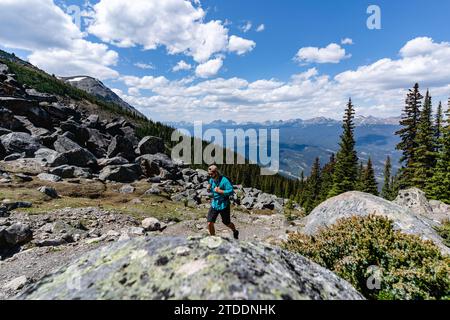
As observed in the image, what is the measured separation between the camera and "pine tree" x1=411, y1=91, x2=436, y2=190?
109 ft

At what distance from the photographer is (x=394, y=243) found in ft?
21.0

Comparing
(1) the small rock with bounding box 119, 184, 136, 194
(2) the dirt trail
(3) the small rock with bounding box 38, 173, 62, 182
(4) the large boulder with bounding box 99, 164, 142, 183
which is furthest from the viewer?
(4) the large boulder with bounding box 99, 164, 142, 183

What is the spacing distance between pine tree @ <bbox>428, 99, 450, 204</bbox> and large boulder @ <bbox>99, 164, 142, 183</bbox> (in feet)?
121

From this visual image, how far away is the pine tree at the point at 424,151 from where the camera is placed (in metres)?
33.1

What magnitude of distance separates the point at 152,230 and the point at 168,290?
536 inches

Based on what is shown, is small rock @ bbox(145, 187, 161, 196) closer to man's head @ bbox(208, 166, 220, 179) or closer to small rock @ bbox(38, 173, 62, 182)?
small rock @ bbox(38, 173, 62, 182)

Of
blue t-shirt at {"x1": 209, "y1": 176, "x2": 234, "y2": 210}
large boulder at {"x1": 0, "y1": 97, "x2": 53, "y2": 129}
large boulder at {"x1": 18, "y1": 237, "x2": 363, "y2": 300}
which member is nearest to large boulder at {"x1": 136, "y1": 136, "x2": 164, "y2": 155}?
large boulder at {"x1": 0, "y1": 97, "x2": 53, "y2": 129}

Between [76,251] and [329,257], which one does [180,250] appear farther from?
[76,251]

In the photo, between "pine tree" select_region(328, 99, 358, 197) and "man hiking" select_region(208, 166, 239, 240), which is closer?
"man hiking" select_region(208, 166, 239, 240)

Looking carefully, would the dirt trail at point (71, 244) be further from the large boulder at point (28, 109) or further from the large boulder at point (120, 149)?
the large boulder at point (28, 109)

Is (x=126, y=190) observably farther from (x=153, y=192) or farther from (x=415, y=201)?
(x=415, y=201)

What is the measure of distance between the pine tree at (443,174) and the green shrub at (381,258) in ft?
94.7
